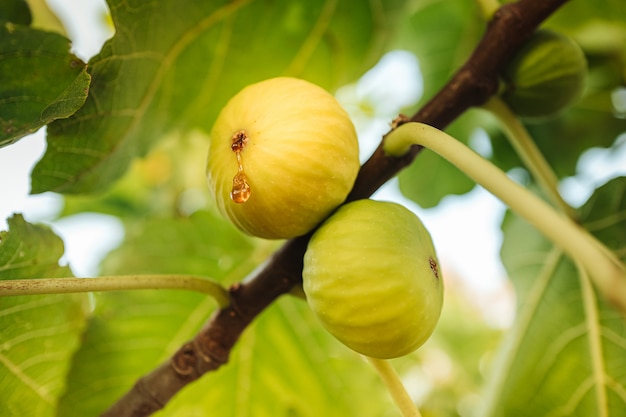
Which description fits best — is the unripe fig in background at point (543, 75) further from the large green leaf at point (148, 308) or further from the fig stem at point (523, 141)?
the large green leaf at point (148, 308)

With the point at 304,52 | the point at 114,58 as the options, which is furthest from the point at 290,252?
the point at 304,52

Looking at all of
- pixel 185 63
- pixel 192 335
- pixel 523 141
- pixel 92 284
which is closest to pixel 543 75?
pixel 523 141

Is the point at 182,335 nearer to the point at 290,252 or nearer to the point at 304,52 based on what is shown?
the point at 290,252

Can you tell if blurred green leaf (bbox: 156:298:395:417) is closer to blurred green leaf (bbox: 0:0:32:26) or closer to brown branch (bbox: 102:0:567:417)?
brown branch (bbox: 102:0:567:417)

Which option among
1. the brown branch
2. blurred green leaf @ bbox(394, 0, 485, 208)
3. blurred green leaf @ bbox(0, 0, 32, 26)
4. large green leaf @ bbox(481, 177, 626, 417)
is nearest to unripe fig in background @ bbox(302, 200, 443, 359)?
the brown branch

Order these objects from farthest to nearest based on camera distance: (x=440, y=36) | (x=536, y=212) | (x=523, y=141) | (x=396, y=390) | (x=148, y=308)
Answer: (x=440, y=36) < (x=148, y=308) < (x=523, y=141) < (x=396, y=390) < (x=536, y=212)

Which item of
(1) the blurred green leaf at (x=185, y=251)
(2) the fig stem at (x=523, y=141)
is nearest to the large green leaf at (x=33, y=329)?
(1) the blurred green leaf at (x=185, y=251)

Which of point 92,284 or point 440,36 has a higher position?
point 440,36

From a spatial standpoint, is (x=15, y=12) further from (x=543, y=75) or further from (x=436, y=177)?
(x=436, y=177)
